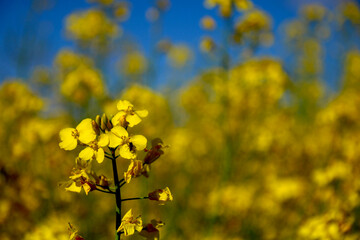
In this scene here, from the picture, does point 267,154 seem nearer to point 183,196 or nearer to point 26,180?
point 183,196

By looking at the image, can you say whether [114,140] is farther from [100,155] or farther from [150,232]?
[150,232]

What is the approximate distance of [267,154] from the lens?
191 inches

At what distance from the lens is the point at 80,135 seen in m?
1.26

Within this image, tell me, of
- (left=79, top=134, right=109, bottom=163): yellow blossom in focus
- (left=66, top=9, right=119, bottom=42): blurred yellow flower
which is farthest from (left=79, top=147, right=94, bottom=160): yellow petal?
(left=66, top=9, right=119, bottom=42): blurred yellow flower

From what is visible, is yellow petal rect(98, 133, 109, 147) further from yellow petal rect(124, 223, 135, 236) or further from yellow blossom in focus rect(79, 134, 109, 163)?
yellow petal rect(124, 223, 135, 236)

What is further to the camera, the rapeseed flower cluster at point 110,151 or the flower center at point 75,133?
the flower center at point 75,133

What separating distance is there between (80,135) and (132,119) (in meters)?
0.20

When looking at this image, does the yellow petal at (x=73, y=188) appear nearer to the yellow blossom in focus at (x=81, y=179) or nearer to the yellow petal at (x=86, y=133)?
the yellow blossom in focus at (x=81, y=179)

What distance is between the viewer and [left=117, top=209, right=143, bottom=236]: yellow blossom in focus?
1.15m

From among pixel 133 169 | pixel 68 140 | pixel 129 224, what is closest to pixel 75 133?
Answer: pixel 68 140

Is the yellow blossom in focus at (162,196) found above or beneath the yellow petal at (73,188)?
beneath

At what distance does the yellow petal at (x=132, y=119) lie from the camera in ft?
4.20

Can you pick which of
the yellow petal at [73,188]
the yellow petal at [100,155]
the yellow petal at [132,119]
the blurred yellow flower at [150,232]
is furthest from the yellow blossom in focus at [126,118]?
the blurred yellow flower at [150,232]

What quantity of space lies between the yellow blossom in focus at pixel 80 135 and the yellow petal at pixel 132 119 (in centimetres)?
13
